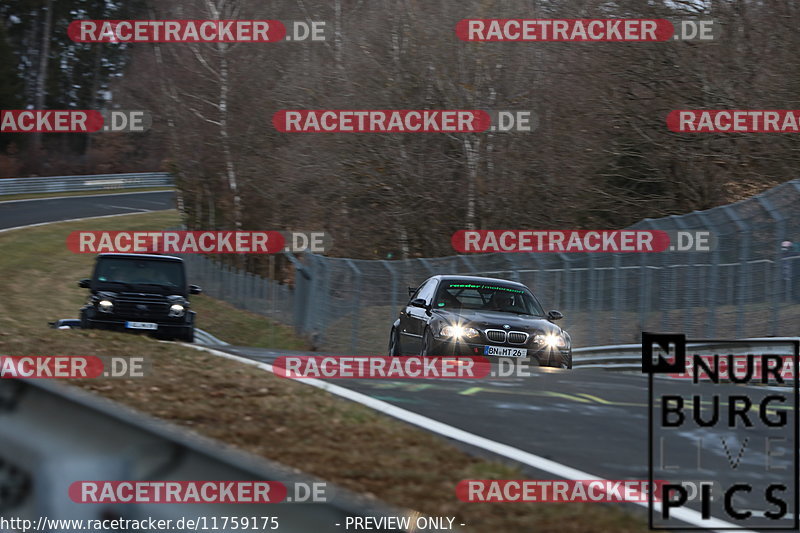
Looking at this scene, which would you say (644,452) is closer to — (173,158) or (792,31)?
(792,31)

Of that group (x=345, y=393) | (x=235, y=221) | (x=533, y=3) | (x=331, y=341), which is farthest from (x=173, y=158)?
(x=345, y=393)

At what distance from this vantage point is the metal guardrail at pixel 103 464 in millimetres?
3578

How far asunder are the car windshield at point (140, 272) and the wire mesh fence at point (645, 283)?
6450 mm

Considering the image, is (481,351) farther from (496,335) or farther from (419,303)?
(419,303)

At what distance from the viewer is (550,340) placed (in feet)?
44.6

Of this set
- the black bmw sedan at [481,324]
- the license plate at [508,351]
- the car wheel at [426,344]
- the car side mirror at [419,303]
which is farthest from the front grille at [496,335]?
the car side mirror at [419,303]

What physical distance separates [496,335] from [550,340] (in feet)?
2.29

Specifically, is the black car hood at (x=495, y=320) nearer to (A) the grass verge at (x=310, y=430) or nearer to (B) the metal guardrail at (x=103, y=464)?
(A) the grass verge at (x=310, y=430)

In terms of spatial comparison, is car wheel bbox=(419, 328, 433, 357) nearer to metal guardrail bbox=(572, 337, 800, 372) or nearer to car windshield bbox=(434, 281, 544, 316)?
car windshield bbox=(434, 281, 544, 316)

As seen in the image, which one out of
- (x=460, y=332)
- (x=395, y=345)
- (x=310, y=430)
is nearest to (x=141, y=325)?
(x=395, y=345)

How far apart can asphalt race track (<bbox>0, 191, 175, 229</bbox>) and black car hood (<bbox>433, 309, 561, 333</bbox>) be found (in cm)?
4327

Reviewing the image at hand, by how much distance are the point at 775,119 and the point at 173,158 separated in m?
33.7

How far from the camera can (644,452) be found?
277 inches

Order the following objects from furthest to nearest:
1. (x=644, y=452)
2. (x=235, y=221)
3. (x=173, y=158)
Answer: (x=173, y=158) < (x=235, y=221) < (x=644, y=452)
